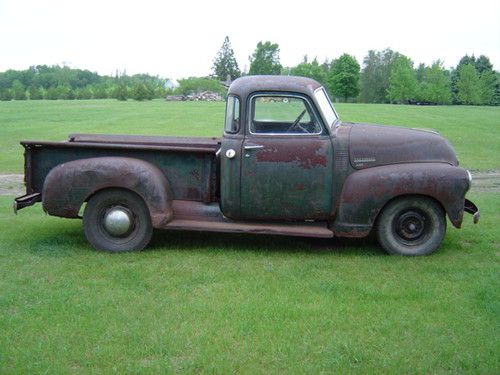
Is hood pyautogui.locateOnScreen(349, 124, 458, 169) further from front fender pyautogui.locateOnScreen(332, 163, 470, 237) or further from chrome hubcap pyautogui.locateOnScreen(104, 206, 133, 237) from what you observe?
chrome hubcap pyautogui.locateOnScreen(104, 206, 133, 237)

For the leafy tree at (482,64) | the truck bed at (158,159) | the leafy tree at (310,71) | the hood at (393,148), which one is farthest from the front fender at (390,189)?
the leafy tree at (482,64)

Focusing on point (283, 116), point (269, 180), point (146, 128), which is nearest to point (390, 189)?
point (269, 180)

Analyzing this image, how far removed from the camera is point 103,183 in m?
7.22

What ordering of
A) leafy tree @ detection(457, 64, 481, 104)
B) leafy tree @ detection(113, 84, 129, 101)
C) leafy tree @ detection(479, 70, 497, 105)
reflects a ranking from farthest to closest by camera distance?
leafy tree @ detection(479, 70, 497, 105) < leafy tree @ detection(457, 64, 481, 104) < leafy tree @ detection(113, 84, 129, 101)

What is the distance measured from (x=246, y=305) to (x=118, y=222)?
2423 mm

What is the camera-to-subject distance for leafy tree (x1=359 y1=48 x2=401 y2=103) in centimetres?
10388

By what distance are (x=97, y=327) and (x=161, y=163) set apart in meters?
2.77

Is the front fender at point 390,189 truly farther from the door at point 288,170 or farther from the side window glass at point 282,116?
the side window glass at point 282,116

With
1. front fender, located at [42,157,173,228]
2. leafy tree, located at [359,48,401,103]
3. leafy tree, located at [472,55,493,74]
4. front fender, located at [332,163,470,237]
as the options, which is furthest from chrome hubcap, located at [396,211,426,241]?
leafy tree, located at [359,48,401,103]

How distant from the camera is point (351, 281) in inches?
245

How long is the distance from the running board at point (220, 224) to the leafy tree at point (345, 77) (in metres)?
89.1

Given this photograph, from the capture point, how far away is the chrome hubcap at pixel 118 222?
7.34 m

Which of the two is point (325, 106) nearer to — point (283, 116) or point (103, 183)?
point (283, 116)

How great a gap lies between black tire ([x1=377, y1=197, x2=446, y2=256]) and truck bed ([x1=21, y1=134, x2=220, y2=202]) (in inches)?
78.4
